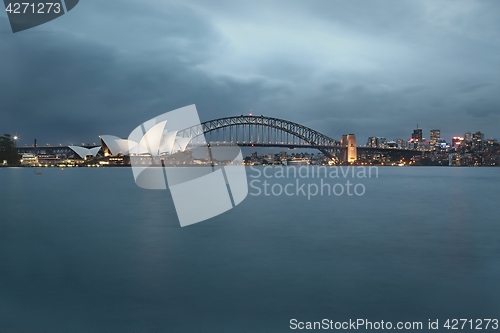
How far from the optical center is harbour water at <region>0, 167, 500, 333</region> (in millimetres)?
5707

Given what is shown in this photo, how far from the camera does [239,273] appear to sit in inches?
312

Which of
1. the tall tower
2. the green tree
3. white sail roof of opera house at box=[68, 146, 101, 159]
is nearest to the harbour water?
the tall tower

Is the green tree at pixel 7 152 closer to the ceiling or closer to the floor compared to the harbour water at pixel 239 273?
closer to the ceiling

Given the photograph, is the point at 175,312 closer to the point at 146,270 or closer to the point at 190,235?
the point at 146,270

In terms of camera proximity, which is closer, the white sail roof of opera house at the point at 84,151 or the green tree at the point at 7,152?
the green tree at the point at 7,152

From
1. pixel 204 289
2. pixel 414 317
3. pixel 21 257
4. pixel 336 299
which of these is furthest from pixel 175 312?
pixel 21 257

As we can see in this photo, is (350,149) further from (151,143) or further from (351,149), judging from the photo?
(151,143)

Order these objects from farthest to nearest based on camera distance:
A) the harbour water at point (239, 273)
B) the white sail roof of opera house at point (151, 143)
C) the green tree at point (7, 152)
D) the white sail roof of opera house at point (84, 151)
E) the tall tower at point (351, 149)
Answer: the white sail roof of opera house at point (84, 151) → the green tree at point (7, 152) → the tall tower at point (351, 149) → the white sail roof of opera house at point (151, 143) → the harbour water at point (239, 273)

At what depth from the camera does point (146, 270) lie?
821 centimetres

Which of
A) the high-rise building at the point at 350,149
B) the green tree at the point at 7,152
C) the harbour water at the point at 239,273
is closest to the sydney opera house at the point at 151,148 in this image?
the green tree at the point at 7,152

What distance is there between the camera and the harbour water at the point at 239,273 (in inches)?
225

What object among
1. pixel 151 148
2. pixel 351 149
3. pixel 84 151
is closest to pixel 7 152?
pixel 84 151

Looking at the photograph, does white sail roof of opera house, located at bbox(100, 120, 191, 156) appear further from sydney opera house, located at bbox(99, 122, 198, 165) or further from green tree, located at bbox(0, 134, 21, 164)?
green tree, located at bbox(0, 134, 21, 164)

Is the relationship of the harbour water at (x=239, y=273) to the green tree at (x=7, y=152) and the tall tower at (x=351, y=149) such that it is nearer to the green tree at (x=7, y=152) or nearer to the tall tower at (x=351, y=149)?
the tall tower at (x=351, y=149)
